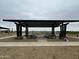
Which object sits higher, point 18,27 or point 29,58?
point 18,27

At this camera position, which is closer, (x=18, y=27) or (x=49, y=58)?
(x=49, y=58)

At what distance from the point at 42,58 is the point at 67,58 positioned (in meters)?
1.43

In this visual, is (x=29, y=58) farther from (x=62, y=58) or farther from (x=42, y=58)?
(x=62, y=58)

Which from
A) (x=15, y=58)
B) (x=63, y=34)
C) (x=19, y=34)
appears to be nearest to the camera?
(x=15, y=58)

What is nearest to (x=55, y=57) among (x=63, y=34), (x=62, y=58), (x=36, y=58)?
(x=62, y=58)

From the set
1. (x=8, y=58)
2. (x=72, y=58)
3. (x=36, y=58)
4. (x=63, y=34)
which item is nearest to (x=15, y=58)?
(x=8, y=58)

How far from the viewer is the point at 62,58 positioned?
922cm

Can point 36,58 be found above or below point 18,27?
below

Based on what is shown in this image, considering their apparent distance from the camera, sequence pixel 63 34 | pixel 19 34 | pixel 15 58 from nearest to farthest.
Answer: pixel 15 58 → pixel 63 34 → pixel 19 34

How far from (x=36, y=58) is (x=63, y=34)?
2008 centimetres

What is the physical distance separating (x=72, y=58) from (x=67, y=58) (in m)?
0.29

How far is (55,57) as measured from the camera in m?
9.55

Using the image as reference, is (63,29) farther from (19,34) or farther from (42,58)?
(42,58)

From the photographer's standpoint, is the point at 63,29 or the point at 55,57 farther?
the point at 63,29
